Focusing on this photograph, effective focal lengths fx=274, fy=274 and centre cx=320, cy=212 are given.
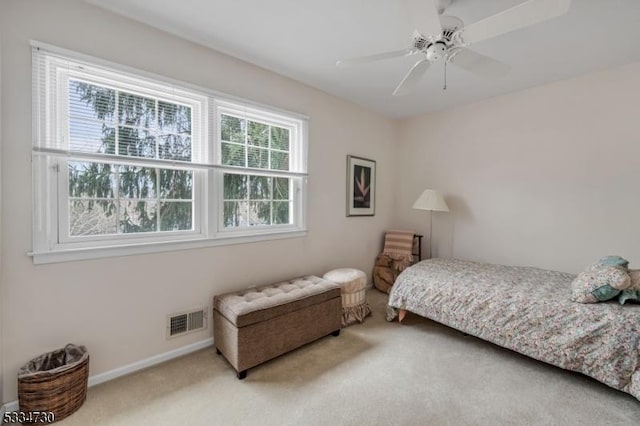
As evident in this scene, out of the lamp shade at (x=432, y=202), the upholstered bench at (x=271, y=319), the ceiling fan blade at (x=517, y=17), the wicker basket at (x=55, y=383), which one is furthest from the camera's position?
the lamp shade at (x=432, y=202)

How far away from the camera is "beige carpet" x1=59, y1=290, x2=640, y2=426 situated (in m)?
1.60

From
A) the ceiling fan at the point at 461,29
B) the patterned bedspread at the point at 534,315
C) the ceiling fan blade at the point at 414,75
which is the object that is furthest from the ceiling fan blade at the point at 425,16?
the patterned bedspread at the point at 534,315

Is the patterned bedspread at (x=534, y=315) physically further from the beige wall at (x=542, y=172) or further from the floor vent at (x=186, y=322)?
the floor vent at (x=186, y=322)

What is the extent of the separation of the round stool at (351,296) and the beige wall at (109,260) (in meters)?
0.45

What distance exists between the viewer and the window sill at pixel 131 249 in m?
1.70

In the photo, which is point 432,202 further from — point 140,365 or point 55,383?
point 55,383

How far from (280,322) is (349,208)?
1859 mm

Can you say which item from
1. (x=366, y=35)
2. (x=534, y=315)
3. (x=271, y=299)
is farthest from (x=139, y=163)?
(x=534, y=315)

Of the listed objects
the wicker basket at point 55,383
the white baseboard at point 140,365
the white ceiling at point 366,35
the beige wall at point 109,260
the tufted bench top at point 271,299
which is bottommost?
the white baseboard at point 140,365

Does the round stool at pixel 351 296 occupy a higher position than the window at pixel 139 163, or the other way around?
the window at pixel 139 163

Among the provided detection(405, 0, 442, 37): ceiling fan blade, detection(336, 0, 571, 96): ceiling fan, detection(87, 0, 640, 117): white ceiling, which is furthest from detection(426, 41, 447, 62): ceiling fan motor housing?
detection(87, 0, 640, 117): white ceiling

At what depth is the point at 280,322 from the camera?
2.16 m

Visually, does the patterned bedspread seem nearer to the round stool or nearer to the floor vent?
the round stool

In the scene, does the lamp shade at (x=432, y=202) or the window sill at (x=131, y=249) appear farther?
the lamp shade at (x=432, y=202)
